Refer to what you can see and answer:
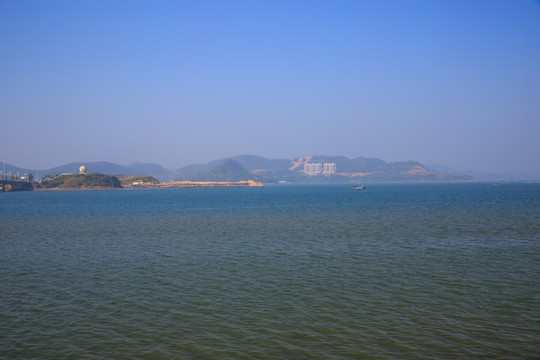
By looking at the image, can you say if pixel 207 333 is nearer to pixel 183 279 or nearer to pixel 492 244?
pixel 183 279

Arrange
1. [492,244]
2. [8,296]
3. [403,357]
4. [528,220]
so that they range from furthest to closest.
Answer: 1. [528,220]
2. [492,244]
3. [8,296]
4. [403,357]

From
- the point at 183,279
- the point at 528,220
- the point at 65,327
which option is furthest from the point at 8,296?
the point at 528,220

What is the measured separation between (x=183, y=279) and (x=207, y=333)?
760 cm

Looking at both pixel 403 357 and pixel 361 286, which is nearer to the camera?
pixel 403 357

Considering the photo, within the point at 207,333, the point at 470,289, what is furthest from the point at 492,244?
the point at 207,333

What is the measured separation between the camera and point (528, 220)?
45.9 m

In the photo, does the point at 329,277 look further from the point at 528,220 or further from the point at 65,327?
the point at 528,220

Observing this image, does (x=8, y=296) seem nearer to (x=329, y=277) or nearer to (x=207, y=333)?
(x=207, y=333)

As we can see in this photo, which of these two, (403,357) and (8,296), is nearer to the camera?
(403,357)

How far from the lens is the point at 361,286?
19.1 metres

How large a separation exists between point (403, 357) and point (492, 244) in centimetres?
2206

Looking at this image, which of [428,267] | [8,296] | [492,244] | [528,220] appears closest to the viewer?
[8,296]

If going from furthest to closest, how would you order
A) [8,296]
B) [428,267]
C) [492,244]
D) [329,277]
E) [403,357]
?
[492,244] → [428,267] → [329,277] → [8,296] → [403,357]

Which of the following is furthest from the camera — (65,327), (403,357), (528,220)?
(528,220)
